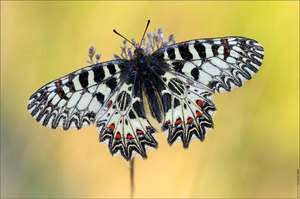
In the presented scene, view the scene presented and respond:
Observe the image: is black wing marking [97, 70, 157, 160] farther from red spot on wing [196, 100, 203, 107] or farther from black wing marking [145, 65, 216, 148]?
red spot on wing [196, 100, 203, 107]

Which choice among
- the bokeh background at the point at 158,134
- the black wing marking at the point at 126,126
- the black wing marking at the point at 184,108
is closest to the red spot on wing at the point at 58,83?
the black wing marking at the point at 126,126

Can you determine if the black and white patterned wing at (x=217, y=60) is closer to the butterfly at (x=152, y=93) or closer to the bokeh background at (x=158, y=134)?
the butterfly at (x=152, y=93)

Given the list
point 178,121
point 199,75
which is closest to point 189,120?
point 178,121

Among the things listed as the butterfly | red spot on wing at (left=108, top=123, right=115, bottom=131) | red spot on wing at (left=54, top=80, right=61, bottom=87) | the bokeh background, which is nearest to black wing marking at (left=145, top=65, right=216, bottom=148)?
the butterfly

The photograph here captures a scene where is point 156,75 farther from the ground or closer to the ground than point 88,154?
farther from the ground
